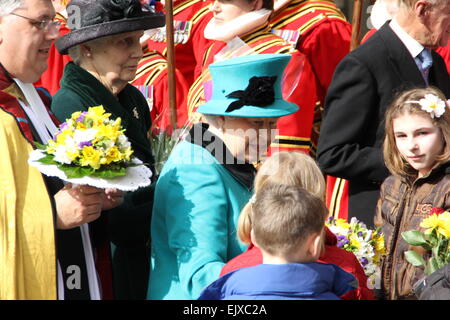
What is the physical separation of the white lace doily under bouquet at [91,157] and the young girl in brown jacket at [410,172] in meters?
1.36

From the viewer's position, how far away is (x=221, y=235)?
11.3 feet

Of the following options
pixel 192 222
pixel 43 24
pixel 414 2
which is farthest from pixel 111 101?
pixel 414 2

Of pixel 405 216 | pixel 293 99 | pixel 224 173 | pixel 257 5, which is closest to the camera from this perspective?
pixel 224 173

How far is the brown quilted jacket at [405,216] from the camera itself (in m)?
4.13

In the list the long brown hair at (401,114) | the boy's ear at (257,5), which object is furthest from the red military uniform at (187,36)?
the long brown hair at (401,114)

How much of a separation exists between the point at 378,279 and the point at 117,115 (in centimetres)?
137

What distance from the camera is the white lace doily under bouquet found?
3197 millimetres

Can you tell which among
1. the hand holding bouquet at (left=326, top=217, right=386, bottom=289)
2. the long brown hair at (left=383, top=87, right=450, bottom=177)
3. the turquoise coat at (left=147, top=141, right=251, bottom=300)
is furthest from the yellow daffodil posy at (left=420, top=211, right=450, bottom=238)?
the turquoise coat at (left=147, top=141, right=251, bottom=300)

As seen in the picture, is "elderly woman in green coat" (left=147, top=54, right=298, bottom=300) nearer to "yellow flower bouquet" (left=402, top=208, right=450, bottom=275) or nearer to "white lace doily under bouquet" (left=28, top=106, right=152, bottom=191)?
"white lace doily under bouquet" (left=28, top=106, right=152, bottom=191)

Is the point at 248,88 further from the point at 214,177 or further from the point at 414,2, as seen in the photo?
the point at 414,2

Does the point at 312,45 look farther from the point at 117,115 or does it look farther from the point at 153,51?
the point at 117,115

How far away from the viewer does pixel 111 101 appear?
4.32 m

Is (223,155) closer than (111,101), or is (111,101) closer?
(223,155)

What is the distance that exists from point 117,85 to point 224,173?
Answer: 43.0 inches
